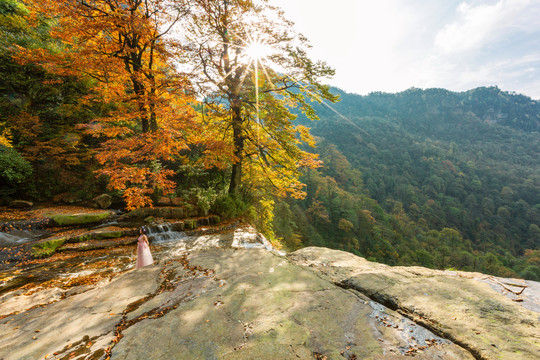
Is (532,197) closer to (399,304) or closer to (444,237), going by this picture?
(444,237)

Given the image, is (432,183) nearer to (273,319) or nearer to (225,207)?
(225,207)

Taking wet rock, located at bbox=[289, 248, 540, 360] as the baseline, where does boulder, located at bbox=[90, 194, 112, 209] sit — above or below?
above

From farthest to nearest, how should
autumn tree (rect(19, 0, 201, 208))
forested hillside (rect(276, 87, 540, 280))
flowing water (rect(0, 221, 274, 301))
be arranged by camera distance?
1. forested hillside (rect(276, 87, 540, 280))
2. autumn tree (rect(19, 0, 201, 208))
3. flowing water (rect(0, 221, 274, 301))

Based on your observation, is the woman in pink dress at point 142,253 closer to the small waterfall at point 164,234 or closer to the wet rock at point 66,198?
the small waterfall at point 164,234

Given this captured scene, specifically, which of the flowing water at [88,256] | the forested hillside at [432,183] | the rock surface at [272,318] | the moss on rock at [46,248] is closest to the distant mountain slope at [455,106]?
the forested hillside at [432,183]

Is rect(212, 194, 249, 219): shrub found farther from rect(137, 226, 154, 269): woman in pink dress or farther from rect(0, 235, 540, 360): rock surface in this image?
rect(0, 235, 540, 360): rock surface

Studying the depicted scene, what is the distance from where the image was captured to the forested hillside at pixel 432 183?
43.8m

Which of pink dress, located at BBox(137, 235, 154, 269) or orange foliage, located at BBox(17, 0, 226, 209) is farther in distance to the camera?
orange foliage, located at BBox(17, 0, 226, 209)

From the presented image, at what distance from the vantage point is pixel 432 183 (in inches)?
3430

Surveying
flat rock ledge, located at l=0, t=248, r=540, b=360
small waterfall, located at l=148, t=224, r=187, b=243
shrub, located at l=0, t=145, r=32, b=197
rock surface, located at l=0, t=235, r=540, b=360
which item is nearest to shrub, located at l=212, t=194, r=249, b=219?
small waterfall, located at l=148, t=224, r=187, b=243

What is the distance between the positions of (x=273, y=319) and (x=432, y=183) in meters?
107

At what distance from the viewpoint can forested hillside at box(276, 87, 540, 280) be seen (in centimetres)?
4375

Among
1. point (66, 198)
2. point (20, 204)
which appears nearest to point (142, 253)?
point (20, 204)

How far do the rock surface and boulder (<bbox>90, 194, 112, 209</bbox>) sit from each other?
23.6 feet
